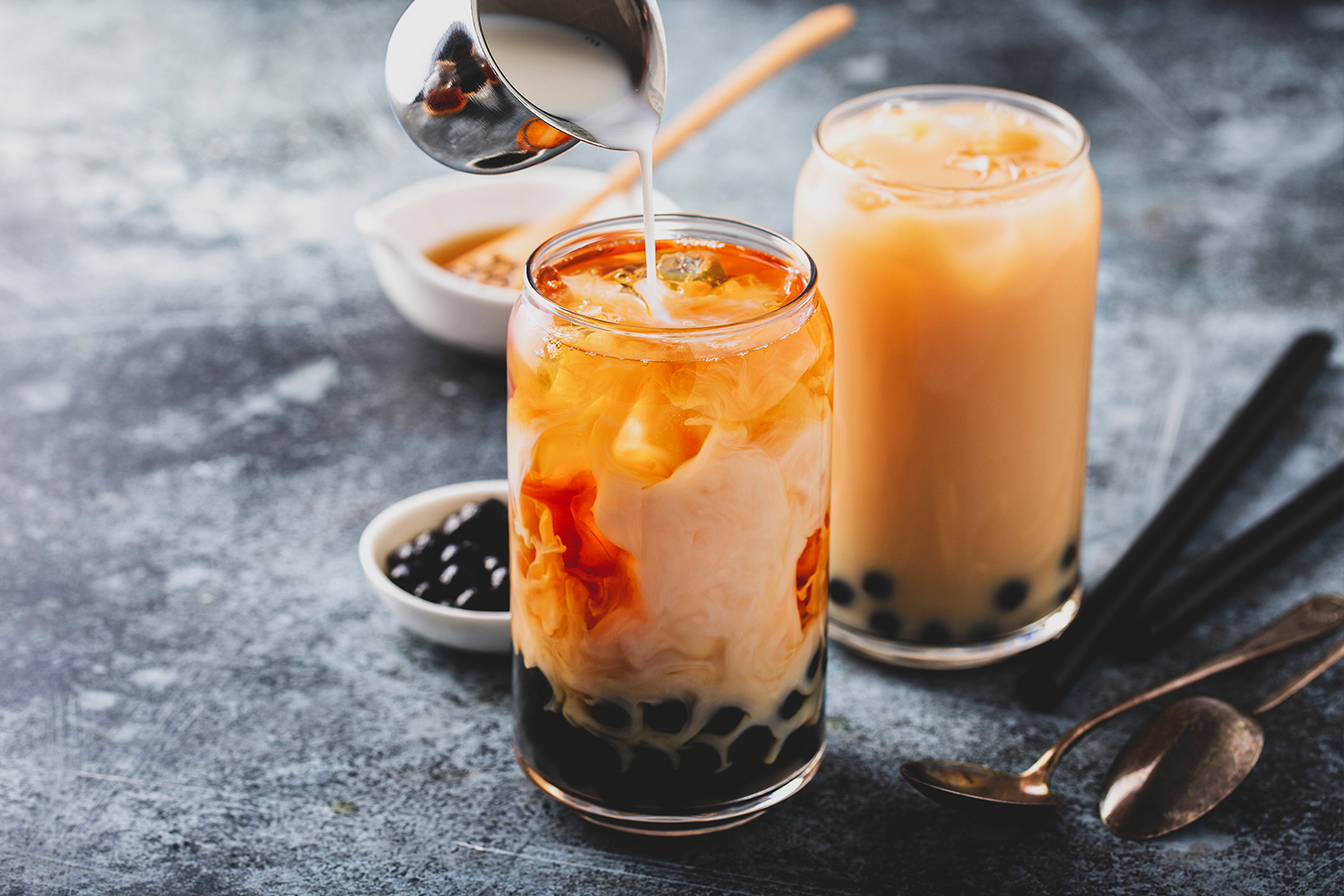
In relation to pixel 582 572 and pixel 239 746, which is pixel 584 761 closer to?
pixel 582 572

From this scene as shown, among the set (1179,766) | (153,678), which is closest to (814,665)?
(1179,766)

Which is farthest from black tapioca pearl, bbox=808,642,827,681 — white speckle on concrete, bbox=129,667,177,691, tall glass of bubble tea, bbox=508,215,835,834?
white speckle on concrete, bbox=129,667,177,691

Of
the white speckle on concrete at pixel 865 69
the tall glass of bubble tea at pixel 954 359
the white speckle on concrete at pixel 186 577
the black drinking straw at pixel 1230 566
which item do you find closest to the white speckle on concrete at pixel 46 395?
the white speckle on concrete at pixel 186 577

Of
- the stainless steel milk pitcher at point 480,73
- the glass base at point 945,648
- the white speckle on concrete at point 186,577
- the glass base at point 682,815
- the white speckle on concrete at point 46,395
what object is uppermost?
the stainless steel milk pitcher at point 480,73

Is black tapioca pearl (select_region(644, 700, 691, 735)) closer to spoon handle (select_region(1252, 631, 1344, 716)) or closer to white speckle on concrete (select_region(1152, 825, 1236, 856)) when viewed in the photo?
white speckle on concrete (select_region(1152, 825, 1236, 856))

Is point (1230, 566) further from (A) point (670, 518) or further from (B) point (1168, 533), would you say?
(A) point (670, 518)

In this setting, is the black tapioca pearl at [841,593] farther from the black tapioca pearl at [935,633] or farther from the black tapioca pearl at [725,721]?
the black tapioca pearl at [725,721]
